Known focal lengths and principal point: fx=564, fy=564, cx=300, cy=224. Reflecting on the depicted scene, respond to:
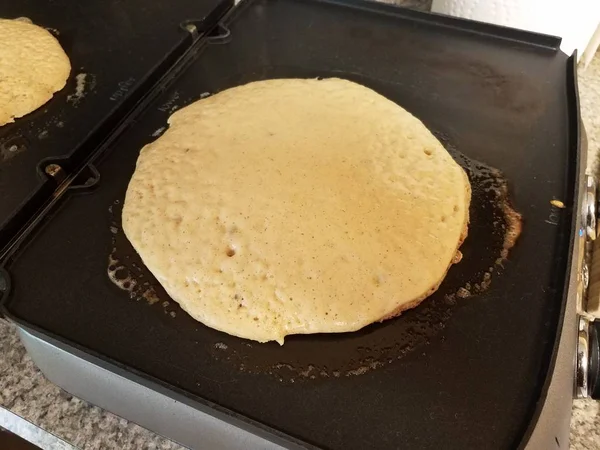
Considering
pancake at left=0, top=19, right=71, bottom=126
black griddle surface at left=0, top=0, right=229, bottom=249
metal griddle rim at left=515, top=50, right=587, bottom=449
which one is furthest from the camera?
pancake at left=0, top=19, right=71, bottom=126

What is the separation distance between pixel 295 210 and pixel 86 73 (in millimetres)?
497

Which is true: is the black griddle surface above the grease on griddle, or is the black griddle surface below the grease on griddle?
above

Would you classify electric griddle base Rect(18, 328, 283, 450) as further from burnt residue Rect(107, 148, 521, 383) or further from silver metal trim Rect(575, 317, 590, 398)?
silver metal trim Rect(575, 317, 590, 398)

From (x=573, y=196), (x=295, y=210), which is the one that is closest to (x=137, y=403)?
(x=295, y=210)

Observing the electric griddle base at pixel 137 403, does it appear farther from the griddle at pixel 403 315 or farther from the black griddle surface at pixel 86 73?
the black griddle surface at pixel 86 73

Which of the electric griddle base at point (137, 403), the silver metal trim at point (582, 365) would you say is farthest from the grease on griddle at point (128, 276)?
the silver metal trim at point (582, 365)

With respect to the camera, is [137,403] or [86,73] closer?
[137,403]

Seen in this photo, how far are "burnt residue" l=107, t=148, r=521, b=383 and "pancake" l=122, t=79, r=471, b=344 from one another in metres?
0.01

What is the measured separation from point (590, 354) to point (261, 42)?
75cm

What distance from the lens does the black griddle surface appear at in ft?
2.72

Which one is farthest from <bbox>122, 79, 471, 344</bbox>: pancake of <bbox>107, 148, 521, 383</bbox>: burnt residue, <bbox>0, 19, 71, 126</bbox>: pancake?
<bbox>0, 19, 71, 126</bbox>: pancake

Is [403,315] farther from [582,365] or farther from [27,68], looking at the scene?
[27,68]

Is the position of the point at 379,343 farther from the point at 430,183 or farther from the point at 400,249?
the point at 430,183

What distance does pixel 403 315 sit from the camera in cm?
70
